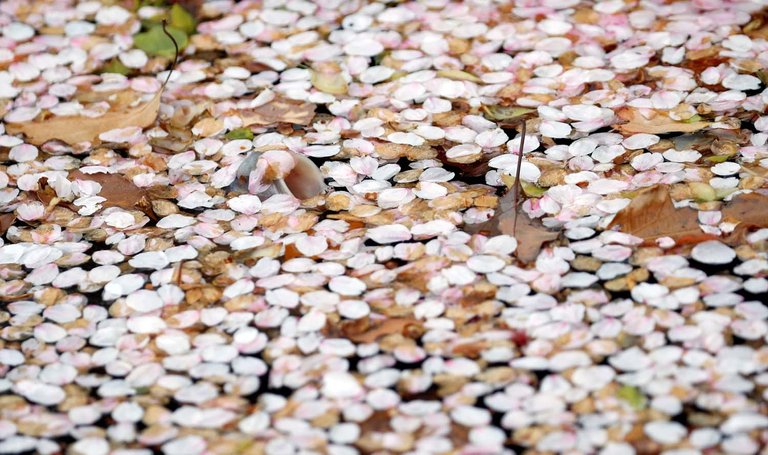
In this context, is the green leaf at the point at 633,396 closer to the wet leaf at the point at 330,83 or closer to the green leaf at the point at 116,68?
the wet leaf at the point at 330,83

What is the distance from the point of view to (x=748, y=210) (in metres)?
1.78

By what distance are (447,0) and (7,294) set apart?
1218 millimetres

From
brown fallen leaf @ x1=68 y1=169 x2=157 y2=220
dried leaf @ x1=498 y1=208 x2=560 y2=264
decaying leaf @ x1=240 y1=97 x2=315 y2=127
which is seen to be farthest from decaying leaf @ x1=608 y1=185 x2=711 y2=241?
brown fallen leaf @ x1=68 y1=169 x2=157 y2=220

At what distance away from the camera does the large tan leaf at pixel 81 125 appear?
6.94 ft

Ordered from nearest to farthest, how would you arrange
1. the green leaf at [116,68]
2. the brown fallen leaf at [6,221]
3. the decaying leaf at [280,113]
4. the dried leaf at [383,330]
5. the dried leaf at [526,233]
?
1. the dried leaf at [383,330]
2. the dried leaf at [526,233]
3. the brown fallen leaf at [6,221]
4. the decaying leaf at [280,113]
5. the green leaf at [116,68]

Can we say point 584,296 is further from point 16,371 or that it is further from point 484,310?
point 16,371

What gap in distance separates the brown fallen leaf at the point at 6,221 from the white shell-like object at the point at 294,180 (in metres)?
0.37

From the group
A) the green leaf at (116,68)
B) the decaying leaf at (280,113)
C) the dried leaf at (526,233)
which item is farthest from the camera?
the green leaf at (116,68)

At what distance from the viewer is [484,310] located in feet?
5.31

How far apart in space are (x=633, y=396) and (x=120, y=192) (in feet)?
3.19

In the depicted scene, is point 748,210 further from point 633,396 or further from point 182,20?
point 182,20

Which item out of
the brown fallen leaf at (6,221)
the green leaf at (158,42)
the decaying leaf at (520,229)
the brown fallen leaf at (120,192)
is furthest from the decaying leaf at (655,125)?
the brown fallen leaf at (6,221)

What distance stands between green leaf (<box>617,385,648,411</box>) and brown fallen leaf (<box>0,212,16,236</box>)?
3.45 ft

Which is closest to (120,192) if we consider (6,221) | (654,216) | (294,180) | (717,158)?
(6,221)
